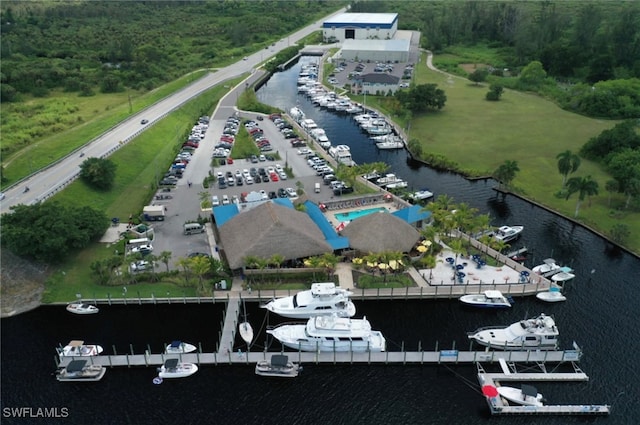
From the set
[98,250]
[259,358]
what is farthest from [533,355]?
[98,250]

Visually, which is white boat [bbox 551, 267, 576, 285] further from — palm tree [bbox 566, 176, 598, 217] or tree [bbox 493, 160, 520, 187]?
tree [bbox 493, 160, 520, 187]

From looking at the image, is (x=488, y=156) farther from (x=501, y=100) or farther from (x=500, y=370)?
(x=500, y=370)

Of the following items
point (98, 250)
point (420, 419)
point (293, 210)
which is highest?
point (293, 210)

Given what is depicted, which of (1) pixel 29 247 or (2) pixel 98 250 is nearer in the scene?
(1) pixel 29 247

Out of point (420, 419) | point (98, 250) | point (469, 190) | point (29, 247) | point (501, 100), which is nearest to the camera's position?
point (420, 419)

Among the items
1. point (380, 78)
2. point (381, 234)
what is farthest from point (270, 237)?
point (380, 78)

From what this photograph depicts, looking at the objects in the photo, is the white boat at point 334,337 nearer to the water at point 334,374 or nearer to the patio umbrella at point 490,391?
the water at point 334,374
